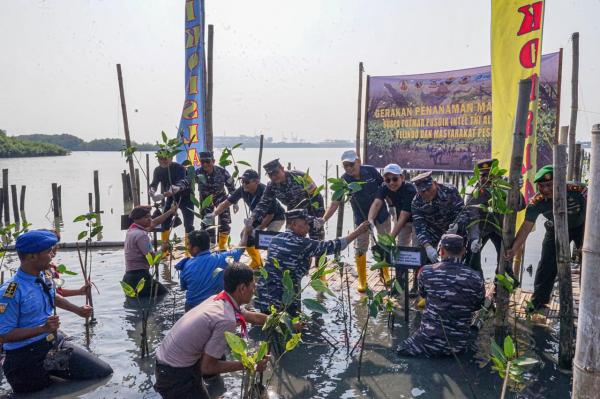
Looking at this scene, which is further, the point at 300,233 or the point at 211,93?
the point at 211,93

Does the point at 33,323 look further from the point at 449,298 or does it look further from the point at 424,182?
the point at 424,182

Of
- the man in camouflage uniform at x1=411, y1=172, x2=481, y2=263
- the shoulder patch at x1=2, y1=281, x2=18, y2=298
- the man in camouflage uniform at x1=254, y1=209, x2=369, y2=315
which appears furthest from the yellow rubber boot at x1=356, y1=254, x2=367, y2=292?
the shoulder patch at x1=2, y1=281, x2=18, y2=298

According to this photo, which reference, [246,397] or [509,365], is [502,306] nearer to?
[509,365]

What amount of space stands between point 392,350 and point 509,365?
98.2 inches

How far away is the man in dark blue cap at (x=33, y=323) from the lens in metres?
3.89

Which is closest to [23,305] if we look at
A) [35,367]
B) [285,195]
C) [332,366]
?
[35,367]

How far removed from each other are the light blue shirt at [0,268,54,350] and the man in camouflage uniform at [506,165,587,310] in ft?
12.9

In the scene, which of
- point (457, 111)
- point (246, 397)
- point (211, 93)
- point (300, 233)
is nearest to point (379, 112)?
point (457, 111)

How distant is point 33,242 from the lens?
154 inches

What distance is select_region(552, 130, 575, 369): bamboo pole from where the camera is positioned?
4.01m

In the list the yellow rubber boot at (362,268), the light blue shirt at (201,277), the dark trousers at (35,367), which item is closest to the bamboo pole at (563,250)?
the yellow rubber boot at (362,268)

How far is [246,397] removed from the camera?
3.10 meters

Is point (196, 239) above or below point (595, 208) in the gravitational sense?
below

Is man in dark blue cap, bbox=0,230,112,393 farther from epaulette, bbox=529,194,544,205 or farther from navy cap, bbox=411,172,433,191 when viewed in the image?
epaulette, bbox=529,194,544,205
